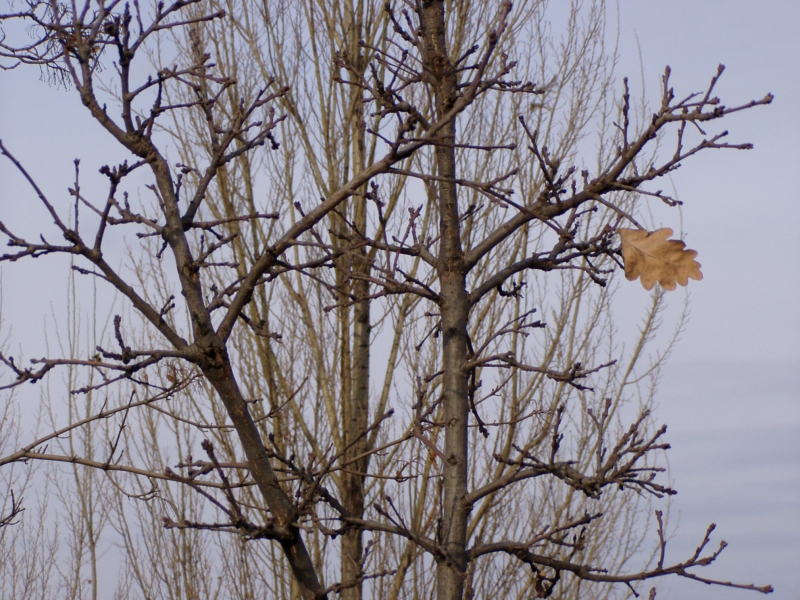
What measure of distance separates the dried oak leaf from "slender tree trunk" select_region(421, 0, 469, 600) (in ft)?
1.57

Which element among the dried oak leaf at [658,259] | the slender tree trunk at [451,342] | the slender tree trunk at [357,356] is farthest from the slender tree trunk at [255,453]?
the slender tree trunk at [357,356]

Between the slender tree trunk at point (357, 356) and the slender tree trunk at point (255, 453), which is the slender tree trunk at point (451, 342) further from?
the slender tree trunk at point (357, 356)

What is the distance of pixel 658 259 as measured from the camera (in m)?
1.51

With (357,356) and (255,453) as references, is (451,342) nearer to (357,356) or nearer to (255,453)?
(255,453)

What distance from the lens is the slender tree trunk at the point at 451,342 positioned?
179 centimetres

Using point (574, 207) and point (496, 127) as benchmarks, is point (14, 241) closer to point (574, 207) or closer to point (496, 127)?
point (574, 207)

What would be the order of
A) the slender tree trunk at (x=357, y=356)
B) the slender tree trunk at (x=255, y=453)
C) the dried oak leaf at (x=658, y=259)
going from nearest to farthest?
the dried oak leaf at (x=658, y=259)
the slender tree trunk at (x=255, y=453)
the slender tree trunk at (x=357, y=356)

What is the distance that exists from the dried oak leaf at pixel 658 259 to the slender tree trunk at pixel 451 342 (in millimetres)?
480

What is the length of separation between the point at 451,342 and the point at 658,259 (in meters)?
0.58

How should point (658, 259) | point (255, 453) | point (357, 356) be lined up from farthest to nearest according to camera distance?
point (357, 356)
point (255, 453)
point (658, 259)

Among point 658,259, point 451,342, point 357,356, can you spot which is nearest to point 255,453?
point 451,342

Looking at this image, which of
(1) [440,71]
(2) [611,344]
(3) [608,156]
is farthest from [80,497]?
(1) [440,71]

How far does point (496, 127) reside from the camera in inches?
189

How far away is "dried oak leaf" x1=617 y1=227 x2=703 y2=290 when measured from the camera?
148 cm
